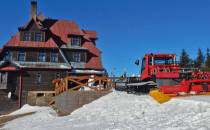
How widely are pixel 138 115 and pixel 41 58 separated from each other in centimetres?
2998

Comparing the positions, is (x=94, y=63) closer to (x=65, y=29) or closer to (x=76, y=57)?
(x=76, y=57)

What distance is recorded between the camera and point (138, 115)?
51.7ft

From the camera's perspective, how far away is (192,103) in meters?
15.0

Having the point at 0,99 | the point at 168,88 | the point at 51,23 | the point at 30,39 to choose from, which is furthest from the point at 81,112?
the point at 51,23

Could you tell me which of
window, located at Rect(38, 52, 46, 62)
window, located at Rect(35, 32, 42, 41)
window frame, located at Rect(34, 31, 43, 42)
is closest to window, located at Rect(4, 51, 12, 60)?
window, located at Rect(38, 52, 46, 62)

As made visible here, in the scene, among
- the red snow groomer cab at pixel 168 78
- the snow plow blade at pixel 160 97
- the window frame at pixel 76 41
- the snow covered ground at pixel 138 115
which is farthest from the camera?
the window frame at pixel 76 41

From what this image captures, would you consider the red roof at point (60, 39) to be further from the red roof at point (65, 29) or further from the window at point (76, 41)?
the window at point (76, 41)

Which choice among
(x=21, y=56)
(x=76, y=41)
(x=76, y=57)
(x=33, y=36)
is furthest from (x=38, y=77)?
(x=76, y=41)

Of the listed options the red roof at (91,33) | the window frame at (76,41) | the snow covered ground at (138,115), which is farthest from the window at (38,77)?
the snow covered ground at (138,115)

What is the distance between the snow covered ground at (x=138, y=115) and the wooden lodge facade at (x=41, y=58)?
71.5 feet

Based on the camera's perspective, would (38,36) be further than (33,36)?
Yes

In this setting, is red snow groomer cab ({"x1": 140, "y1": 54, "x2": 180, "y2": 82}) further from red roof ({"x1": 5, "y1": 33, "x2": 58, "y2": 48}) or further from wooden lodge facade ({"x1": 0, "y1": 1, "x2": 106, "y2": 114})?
red roof ({"x1": 5, "y1": 33, "x2": 58, "y2": 48})

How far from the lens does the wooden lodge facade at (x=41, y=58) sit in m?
41.7

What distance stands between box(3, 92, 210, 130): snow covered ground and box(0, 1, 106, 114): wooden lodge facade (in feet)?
71.5
